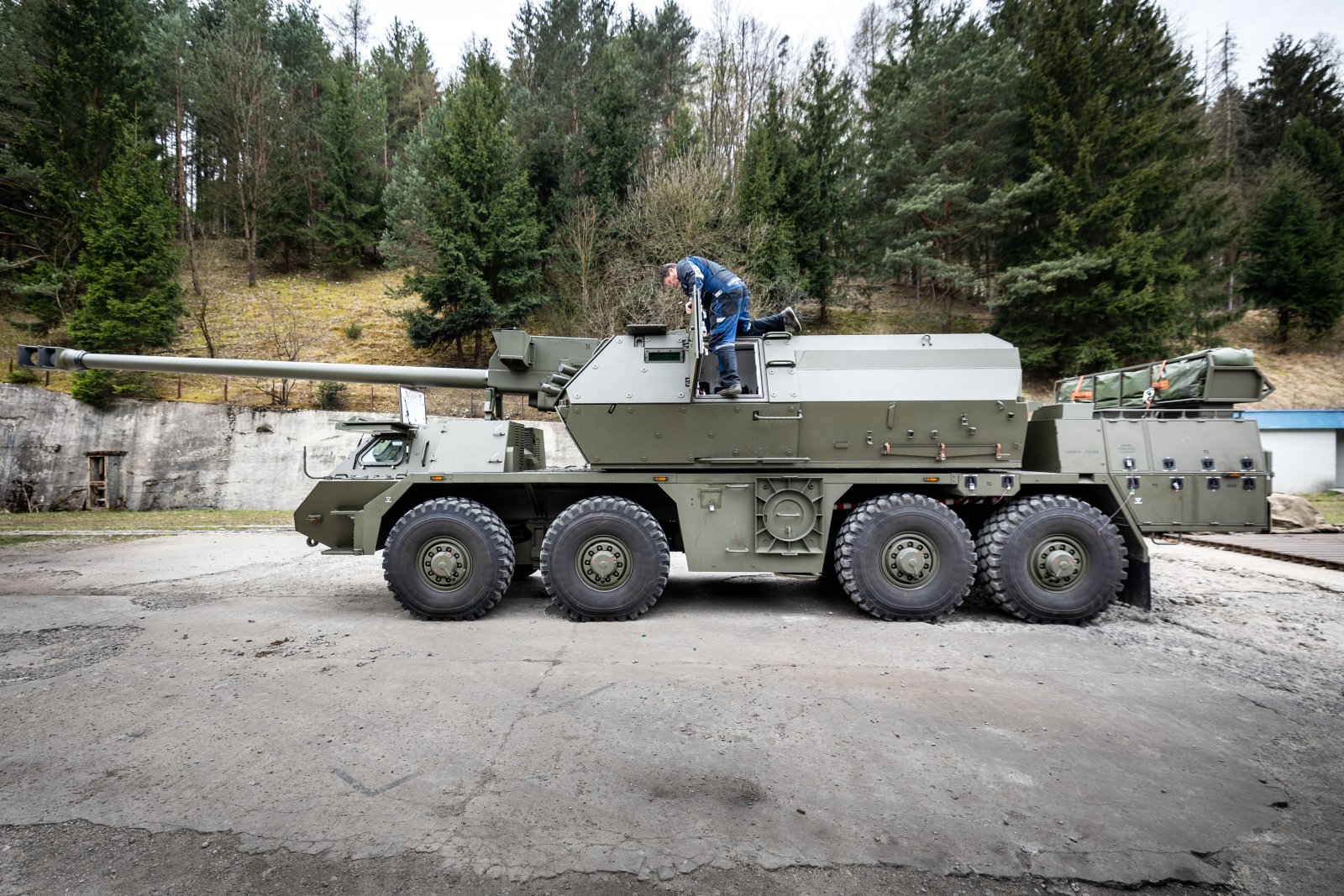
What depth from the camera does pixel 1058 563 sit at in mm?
5816

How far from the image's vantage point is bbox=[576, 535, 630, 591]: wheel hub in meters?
5.89

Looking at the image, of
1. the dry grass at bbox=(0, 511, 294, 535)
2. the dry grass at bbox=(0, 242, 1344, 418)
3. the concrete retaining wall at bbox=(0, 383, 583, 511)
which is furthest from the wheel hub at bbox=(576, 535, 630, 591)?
the concrete retaining wall at bbox=(0, 383, 583, 511)

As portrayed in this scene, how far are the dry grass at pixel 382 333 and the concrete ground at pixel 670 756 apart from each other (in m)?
14.9

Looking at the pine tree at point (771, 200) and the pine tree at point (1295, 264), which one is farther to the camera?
the pine tree at point (1295, 264)

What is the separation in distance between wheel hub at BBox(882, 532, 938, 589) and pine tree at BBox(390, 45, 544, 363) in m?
20.2

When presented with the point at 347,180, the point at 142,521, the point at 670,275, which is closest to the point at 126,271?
the point at 142,521

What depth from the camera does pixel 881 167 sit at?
2505cm

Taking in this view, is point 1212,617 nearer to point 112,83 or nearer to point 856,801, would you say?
point 856,801

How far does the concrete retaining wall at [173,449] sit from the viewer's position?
1919 centimetres

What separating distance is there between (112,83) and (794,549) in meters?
35.1

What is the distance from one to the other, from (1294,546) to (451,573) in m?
12.4

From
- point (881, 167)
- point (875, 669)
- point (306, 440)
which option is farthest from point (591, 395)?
point (881, 167)

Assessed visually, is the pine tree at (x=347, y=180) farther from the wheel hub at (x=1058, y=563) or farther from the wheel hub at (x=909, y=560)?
the wheel hub at (x=1058, y=563)

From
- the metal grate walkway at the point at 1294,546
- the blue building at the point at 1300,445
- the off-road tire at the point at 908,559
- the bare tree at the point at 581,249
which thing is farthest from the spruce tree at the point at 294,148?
the blue building at the point at 1300,445
